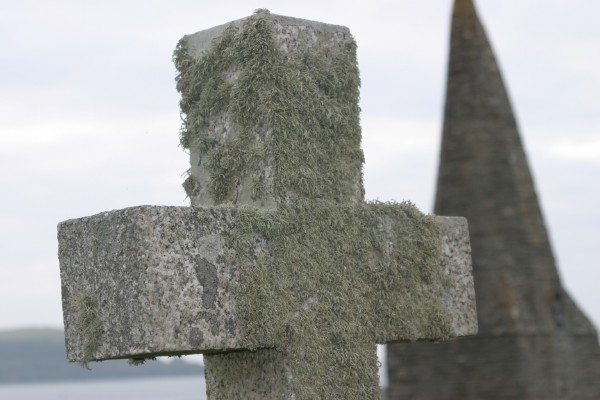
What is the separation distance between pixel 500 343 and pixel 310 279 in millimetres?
4575

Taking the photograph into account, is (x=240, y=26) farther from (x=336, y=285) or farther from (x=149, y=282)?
(x=149, y=282)

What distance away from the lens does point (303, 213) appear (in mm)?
4562

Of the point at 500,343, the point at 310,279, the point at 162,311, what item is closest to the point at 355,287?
the point at 310,279

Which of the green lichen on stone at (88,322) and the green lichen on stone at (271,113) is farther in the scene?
the green lichen on stone at (271,113)

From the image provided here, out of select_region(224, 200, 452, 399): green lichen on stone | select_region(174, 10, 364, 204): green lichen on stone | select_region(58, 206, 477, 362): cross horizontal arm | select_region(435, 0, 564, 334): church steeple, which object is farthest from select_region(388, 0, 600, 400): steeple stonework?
select_region(58, 206, 477, 362): cross horizontal arm

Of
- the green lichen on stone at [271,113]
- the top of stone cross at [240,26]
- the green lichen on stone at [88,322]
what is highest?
the top of stone cross at [240,26]

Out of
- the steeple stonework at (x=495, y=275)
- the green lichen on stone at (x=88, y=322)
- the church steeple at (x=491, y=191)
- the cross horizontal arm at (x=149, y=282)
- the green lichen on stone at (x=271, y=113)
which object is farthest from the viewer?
the church steeple at (x=491, y=191)

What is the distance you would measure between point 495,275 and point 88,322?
Result: 17.1ft

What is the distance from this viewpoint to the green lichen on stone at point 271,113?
15.0ft

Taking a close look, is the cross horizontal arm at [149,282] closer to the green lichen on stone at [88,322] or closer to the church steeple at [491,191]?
the green lichen on stone at [88,322]

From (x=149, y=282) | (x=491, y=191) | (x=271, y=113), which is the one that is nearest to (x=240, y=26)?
(x=271, y=113)

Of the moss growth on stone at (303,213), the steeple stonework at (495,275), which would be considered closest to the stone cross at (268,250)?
the moss growth on stone at (303,213)

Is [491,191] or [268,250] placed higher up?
[491,191]

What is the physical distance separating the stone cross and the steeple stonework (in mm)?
3700
